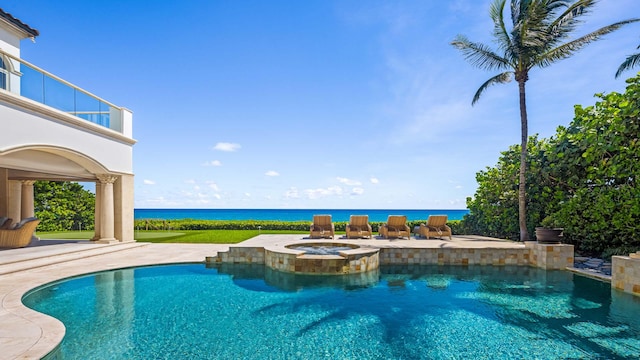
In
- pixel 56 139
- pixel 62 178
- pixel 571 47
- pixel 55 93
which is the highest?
pixel 571 47

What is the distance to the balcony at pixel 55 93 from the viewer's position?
33.3 feet

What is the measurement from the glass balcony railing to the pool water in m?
6.68

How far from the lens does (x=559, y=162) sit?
13039mm

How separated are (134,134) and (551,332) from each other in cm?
1802

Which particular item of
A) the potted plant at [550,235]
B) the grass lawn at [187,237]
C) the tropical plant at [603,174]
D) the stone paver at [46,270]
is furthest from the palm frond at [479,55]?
the stone paver at [46,270]

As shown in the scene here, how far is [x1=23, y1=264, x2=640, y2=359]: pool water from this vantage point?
4.86m

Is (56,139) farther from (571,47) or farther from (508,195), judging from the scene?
(571,47)

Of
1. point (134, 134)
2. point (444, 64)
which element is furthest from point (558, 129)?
point (134, 134)

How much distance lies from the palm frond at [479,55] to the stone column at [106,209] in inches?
652

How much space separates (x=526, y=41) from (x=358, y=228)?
395 inches

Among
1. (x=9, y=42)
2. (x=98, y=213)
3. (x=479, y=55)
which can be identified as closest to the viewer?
(x=479, y=55)

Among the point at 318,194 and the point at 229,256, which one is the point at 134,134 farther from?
the point at 318,194

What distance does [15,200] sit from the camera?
16.3 meters

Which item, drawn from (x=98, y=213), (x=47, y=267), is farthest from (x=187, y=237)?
(x=47, y=267)
